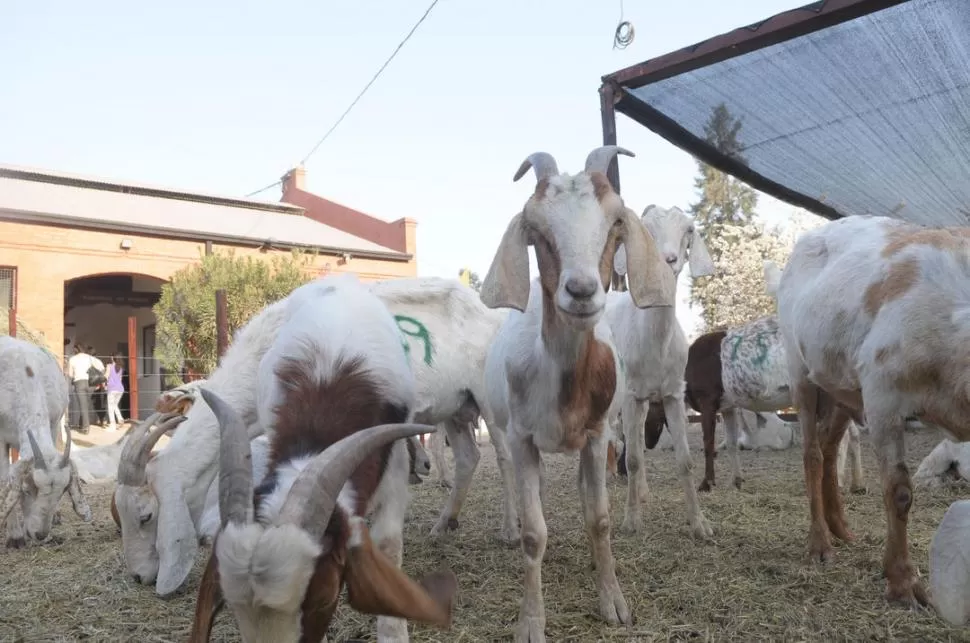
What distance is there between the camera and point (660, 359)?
5.69 meters

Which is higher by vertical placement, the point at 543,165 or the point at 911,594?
the point at 543,165

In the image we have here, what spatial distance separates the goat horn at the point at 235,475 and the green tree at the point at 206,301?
12832mm

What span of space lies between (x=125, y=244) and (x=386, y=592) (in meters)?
17.8

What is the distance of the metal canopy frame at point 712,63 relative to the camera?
239 inches

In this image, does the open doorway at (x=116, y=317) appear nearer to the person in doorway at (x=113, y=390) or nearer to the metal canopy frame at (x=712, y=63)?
the person in doorway at (x=113, y=390)

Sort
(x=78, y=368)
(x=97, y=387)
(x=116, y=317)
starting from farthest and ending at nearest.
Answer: (x=116, y=317), (x=97, y=387), (x=78, y=368)

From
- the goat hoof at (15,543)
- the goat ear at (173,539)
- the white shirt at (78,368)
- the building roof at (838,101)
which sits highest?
the building roof at (838,101)

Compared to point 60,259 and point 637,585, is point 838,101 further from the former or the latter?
point 60,259

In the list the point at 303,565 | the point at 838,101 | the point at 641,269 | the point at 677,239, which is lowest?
the point at 303,565

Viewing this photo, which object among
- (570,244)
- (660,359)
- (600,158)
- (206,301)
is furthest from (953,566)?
(206,301)

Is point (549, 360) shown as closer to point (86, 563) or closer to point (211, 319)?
point (86, 563)

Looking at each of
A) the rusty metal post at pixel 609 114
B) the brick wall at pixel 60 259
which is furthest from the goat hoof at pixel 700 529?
the brick wall at pixel 60 259

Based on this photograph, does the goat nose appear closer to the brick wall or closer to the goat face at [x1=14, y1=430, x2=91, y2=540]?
the goat face at [x1=14, y1=430, x2=91, y2=540]

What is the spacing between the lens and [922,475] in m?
6.84
